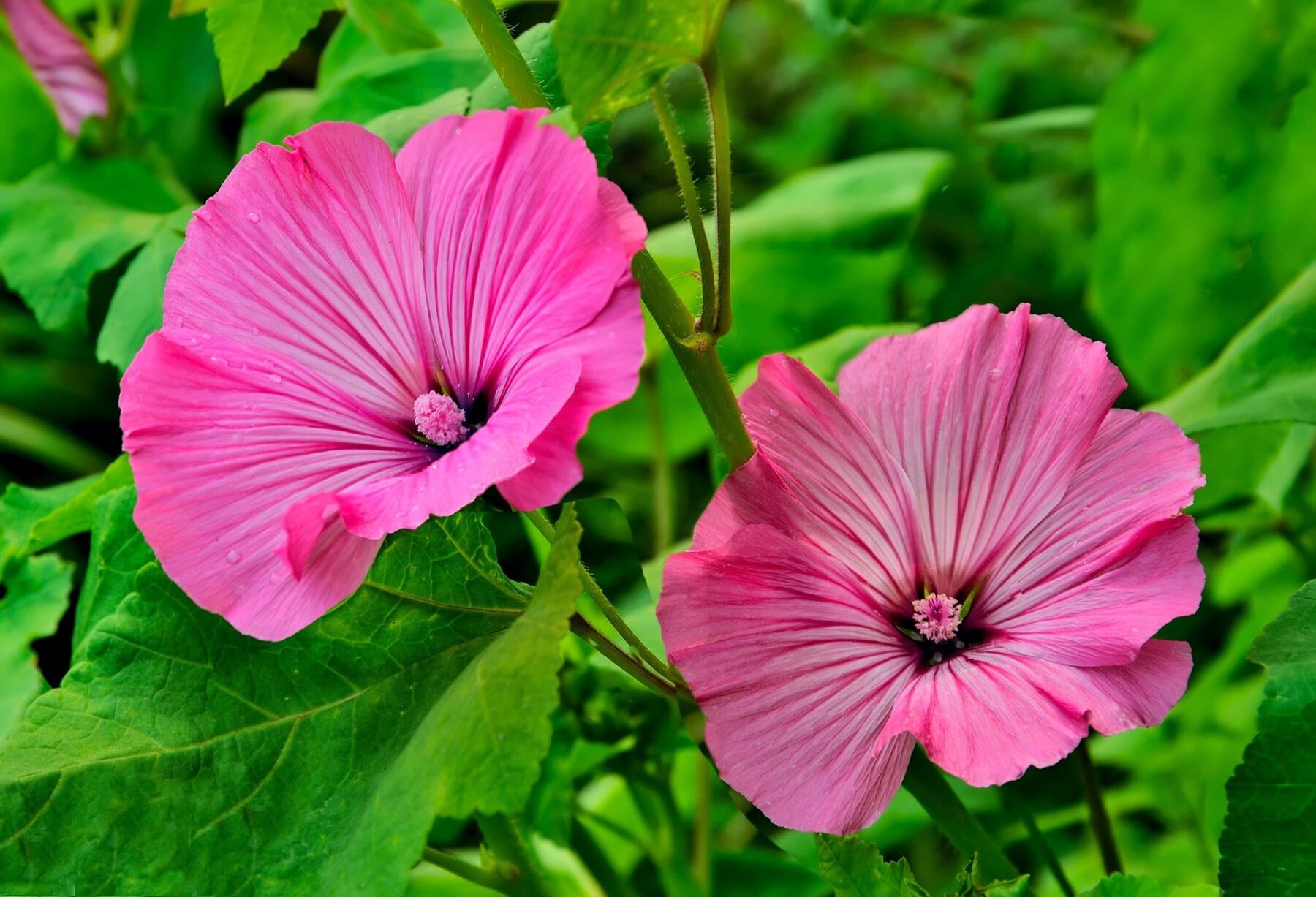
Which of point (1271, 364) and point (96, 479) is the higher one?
point (96, 479)

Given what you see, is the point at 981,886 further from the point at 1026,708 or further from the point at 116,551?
the point at 116,551

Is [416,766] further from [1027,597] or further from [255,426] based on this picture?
[1027,597]

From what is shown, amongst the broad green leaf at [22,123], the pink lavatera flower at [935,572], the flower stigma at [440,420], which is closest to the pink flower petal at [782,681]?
the pink lavatera flower at [935,572]

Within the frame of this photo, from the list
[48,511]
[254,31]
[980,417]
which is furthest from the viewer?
[48,511]

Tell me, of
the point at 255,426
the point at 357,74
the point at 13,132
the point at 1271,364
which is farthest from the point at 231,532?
the point at 13,132

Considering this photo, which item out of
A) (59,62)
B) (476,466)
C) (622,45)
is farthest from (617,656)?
(59,62)

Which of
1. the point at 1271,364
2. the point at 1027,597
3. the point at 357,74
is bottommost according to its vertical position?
the point at 1271,364
